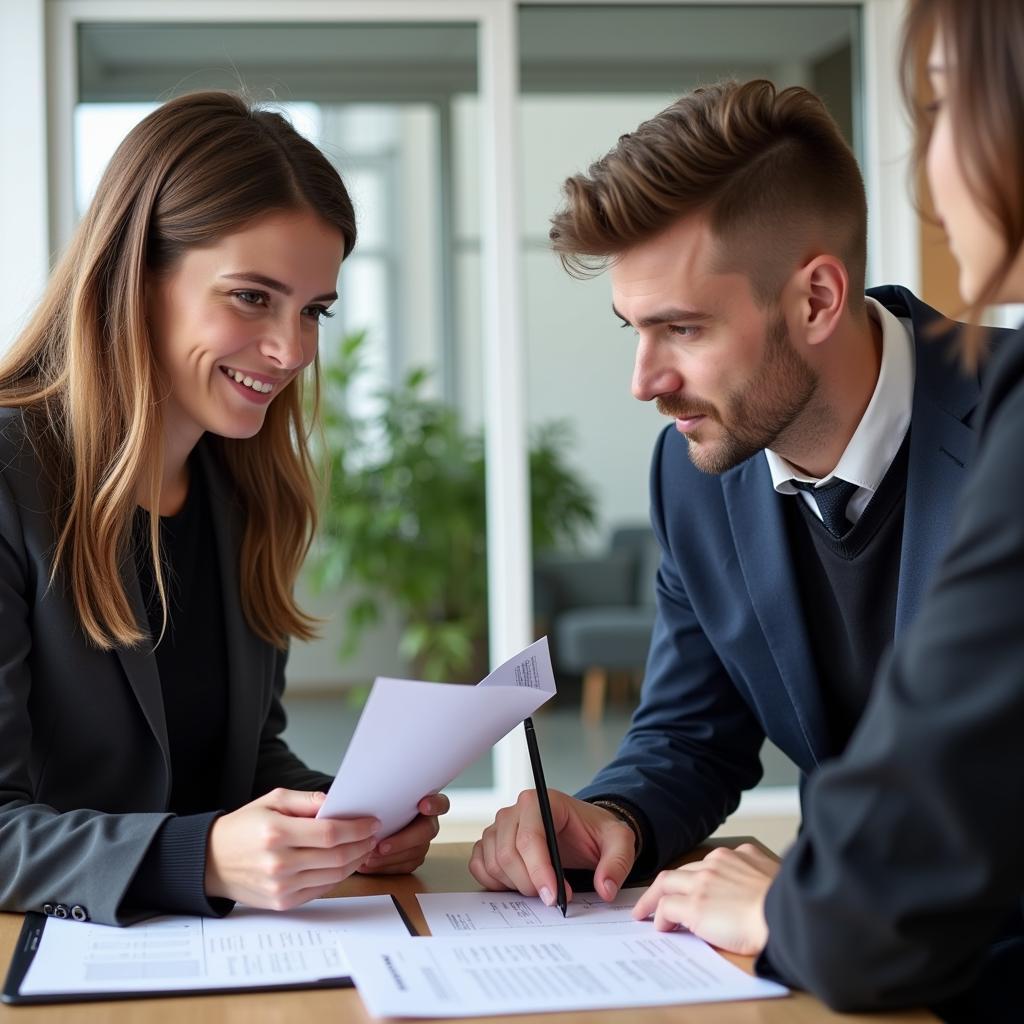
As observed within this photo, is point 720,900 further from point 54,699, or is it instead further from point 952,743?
point 54,699

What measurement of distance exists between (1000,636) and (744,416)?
0.80m

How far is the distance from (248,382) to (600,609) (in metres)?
2.60

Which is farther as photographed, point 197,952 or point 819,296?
point 819,296

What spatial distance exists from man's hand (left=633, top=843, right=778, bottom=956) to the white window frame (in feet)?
8.30

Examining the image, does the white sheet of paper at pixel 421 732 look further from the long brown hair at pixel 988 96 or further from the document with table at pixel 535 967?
the long brown hair at pixel 988 96

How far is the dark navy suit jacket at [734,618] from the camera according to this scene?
154 cm

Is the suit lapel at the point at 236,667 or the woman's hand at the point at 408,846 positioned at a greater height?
the suit lapel at the point at 236,667

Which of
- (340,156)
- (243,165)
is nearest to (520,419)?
(340,156)

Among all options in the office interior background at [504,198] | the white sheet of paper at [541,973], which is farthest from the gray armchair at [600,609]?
the white sheet of paper at [541,973]

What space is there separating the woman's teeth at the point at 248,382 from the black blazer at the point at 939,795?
106 centimetres

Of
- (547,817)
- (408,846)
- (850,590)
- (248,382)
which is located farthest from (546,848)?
(248,382)

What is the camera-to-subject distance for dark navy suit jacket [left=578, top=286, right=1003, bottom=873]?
1.54 metres

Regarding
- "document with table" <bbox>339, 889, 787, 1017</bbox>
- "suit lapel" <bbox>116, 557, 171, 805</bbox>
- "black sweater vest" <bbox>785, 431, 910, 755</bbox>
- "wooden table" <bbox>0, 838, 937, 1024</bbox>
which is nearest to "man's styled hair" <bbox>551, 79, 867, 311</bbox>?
"black sweater vest" <bbox>785, 431, 910, 755</bbox>

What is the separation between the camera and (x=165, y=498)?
184 cm
